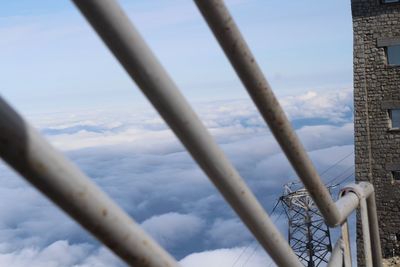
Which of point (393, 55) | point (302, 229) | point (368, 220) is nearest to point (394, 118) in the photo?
Answer: point (393, 55)

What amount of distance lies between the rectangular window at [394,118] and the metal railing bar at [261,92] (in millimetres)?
16387

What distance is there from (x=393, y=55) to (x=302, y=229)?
15.1m

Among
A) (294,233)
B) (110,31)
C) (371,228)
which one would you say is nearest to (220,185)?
(110,31)

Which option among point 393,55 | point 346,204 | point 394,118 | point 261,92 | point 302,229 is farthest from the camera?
point 302,229

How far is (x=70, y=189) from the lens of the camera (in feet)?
2.87

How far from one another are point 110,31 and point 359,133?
57.7 feet

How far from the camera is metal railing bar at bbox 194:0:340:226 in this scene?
1294 mm

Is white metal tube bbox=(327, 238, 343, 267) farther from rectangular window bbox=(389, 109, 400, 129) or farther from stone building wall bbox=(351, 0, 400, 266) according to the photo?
rectangular window bbox=(389, 109, 400, 129)

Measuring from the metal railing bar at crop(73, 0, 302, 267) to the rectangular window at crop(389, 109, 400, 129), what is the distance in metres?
16.9

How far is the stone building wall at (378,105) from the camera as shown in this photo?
676 inches

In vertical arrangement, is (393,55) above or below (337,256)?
below

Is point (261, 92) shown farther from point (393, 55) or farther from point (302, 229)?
point (302, 229)

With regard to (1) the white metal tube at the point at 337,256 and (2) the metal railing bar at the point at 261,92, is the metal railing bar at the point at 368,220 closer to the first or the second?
(1) the white metal tube at the point at 337,256

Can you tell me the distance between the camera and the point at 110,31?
0.97m
